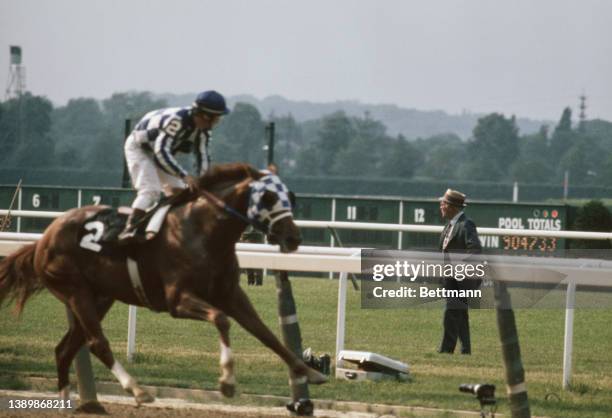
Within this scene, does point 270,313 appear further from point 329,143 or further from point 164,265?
point 329,143

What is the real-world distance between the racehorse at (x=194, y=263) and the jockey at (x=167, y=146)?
186mm

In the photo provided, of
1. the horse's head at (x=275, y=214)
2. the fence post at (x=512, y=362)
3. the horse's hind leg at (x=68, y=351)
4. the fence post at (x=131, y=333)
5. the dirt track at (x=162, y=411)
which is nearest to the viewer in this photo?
the horse's head at (x=275, y=214)

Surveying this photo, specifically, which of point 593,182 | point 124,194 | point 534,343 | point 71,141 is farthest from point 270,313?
point 71,141

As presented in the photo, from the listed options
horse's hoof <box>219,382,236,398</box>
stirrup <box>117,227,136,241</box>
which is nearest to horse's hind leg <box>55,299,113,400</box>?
stirrup <box>117,227,136,241</box>

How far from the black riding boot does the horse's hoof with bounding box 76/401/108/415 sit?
1.02m

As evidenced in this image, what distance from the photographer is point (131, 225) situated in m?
7.18

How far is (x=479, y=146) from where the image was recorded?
110000 mm

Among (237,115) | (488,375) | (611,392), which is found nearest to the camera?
(611,392)

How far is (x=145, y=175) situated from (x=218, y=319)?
3.98ft

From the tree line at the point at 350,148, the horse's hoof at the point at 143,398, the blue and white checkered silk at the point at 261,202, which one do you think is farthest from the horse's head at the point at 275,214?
the tree line at the point at 350,148

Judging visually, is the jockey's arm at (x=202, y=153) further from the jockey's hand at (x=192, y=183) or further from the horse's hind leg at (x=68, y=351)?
the horse's hind leg at (x=68, y=351)

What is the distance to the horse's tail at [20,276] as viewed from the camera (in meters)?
7.88

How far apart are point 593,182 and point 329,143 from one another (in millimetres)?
42017

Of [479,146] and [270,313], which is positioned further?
[479,146]
